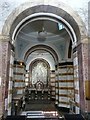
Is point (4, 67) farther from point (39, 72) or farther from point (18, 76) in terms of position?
point (39, 72)

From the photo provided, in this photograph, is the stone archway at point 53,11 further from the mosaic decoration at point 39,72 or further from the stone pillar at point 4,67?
the mosaic decoration at point 39,72

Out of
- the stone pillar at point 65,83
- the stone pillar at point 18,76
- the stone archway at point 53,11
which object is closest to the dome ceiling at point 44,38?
the stone pillar at point 18,76

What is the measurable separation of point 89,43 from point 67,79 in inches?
211

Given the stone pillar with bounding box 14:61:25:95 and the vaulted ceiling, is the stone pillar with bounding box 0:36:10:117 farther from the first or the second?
the vaulted ceiling

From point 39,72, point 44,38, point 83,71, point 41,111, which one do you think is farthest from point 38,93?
point 83,71

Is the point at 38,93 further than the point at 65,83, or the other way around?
the point at 38,93

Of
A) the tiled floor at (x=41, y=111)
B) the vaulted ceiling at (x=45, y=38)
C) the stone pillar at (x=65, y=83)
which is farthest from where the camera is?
the vaulted ceiling at (x=45, y=38)

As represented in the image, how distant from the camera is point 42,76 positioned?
59.0 feet

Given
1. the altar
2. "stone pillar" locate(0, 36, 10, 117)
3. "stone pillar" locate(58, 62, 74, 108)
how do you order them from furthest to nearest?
the altar, "stone pillar" locate(58, 62, 74, 108), "stone pillar" locate(0, 36, 10, 117)

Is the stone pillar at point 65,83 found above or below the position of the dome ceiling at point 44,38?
below

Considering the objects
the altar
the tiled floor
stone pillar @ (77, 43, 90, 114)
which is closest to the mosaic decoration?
the altar

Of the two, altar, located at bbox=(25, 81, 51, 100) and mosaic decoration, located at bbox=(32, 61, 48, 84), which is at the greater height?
mosaic decoration, located at bbox=(32, 61, 48, 84)

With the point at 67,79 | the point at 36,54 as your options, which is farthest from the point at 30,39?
the point at 36,54

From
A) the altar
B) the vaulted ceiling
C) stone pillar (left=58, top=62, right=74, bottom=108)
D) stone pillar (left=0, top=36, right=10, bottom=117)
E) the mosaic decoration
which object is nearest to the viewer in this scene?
stone pillar (left=0, top=36, right=10, bottom=117)
